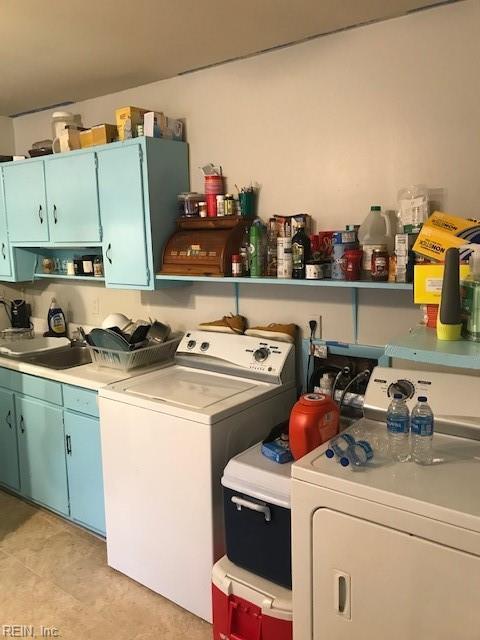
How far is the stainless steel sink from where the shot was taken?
3.40 meters

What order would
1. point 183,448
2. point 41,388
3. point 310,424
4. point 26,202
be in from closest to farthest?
point 310,424
point 183,448
point 41,388
point 26,202

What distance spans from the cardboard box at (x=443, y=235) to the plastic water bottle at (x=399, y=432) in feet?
1.72

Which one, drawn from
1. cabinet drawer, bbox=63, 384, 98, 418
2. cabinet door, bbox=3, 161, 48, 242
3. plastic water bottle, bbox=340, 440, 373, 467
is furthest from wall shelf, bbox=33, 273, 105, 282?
plastic water bottle, bbox=340, 440, 373, 467

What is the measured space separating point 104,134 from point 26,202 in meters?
0.81

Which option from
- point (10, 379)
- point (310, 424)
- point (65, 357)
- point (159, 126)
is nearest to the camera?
point (310, 424)

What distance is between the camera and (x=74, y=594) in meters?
2.51

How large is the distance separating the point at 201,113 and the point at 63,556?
2380 millimetres

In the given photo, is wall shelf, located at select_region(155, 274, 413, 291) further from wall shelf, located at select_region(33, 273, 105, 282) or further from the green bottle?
wall shelf, located at select_region(33, 273, 105, 282)

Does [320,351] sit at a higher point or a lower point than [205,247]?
lower

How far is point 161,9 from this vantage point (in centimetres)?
206

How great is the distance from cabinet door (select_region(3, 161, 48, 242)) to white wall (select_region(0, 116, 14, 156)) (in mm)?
453

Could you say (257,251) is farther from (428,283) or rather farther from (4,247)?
(4,247)

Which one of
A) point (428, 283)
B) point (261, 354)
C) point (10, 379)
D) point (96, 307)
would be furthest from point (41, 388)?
point (428, 283)

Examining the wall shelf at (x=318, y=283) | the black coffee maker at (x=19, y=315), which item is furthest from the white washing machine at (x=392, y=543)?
the black coffee maker at (x=19, y=315)
